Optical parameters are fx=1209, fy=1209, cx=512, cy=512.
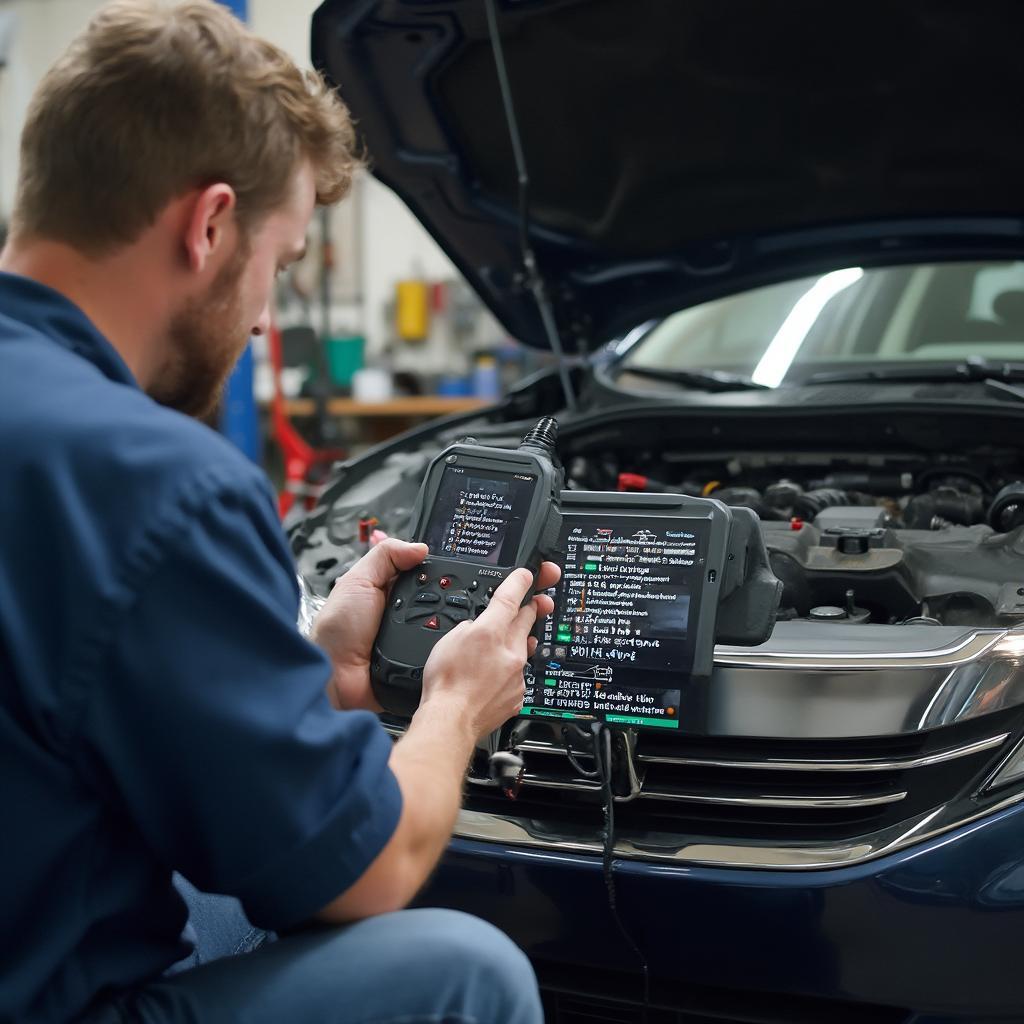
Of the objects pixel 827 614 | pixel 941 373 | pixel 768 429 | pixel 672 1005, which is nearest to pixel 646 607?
pixel 827 614

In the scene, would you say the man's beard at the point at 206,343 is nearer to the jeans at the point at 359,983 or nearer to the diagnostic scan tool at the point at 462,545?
the diagnostic scan tool at the point at 462,545

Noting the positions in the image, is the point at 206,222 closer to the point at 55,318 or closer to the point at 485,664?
the point at 55,318

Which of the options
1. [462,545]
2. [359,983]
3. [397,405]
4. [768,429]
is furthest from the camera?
[397,405]

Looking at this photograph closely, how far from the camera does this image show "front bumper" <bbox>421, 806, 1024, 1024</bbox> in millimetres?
1297

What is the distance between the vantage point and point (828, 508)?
1845mm

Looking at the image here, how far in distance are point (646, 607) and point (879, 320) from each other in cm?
143

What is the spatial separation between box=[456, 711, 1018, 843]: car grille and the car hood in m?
1.19

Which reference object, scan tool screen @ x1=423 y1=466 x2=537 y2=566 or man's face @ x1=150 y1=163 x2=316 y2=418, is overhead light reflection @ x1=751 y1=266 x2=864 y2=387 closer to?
scan tool screen @ x1=423 y1=466 x2=537 y2=566

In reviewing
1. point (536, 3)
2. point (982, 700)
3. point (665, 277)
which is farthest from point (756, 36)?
point (982, 700)

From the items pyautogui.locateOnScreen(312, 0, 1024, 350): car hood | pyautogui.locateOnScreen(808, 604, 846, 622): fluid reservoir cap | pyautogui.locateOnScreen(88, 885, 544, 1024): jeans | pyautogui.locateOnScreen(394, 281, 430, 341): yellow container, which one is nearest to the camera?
pyautogui.locateOnScreen(88, 885, 544, 1024): jeans

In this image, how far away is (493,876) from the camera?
4.90 ft

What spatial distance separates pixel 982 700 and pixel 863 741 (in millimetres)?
138

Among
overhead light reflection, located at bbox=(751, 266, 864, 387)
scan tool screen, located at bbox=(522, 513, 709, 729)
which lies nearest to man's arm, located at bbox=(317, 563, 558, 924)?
scan tool screen, located at bbox=(522, 513, 709, 729)

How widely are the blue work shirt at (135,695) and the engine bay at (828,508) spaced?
0.90 m
